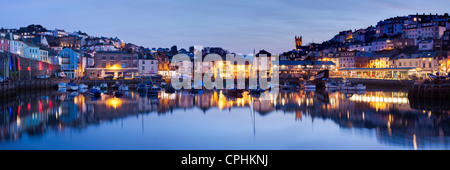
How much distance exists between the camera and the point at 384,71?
7738 cm

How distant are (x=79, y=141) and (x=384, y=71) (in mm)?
69727

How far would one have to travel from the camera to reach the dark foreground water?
1858 centimetres

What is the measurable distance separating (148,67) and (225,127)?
5802 centimetres

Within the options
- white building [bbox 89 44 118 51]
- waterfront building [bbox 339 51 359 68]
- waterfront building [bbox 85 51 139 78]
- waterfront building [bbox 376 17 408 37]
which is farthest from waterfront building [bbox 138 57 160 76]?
waterfront building [bbox 376 17 408 37]

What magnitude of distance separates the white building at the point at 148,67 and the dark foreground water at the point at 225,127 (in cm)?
4536

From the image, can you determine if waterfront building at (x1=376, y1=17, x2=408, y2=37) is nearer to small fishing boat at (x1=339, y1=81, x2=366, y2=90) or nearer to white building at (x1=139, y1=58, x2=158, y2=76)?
small fishing boat at (x1=339, y1=81, x2=366, y2=90)

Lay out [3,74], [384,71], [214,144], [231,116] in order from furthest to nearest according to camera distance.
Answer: [384,71], [3,74], [231,116], [214,144]

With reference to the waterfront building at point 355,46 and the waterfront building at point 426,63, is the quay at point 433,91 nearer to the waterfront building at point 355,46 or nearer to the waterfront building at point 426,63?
the waterfront building at point 426,63

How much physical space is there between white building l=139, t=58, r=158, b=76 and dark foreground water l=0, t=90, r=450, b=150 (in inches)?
1786

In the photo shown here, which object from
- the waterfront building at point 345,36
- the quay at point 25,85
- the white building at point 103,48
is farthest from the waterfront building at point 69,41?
the waterfront building at point 345,36

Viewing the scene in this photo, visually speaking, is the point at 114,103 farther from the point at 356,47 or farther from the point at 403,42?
the point at 356,47

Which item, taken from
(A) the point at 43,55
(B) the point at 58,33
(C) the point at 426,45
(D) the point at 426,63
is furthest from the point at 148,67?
(B) the point at 58,33
